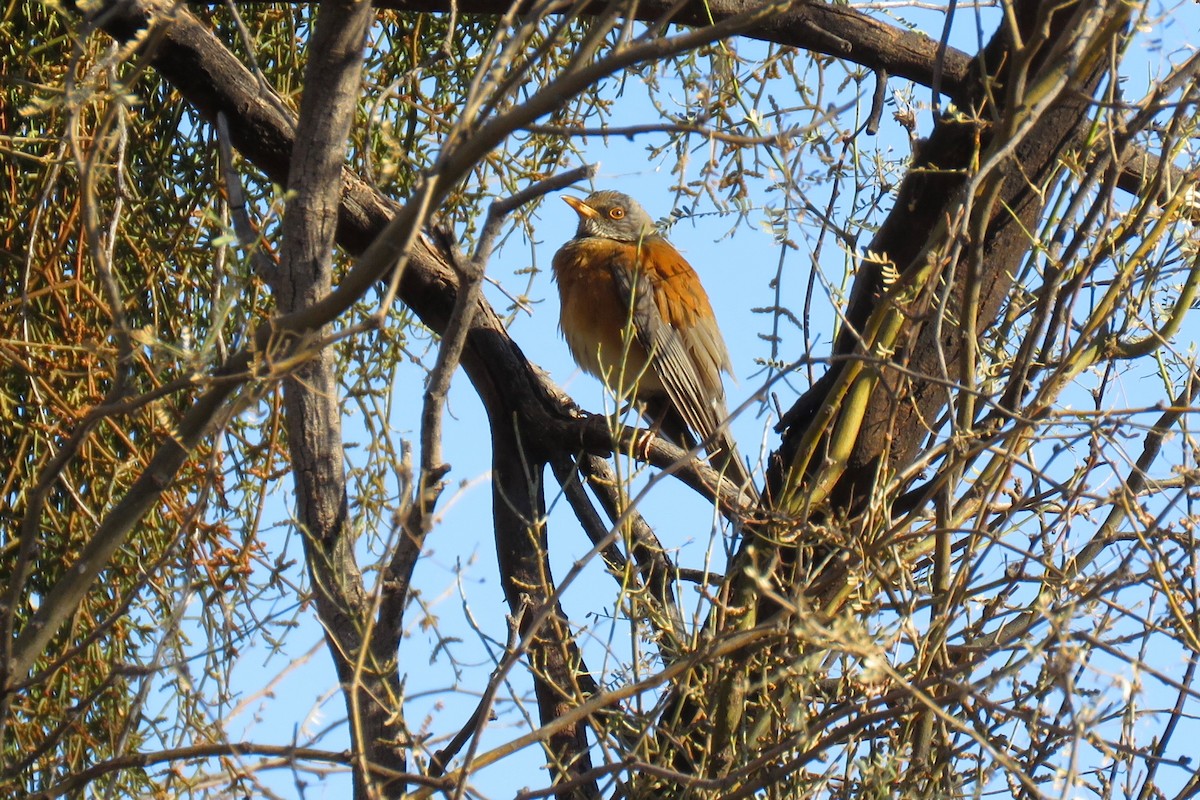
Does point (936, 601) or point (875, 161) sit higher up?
point (875, 161)

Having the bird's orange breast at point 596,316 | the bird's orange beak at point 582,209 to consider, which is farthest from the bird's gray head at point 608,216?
the bird's orange breast at point 596,316

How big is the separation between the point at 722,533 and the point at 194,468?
1000 millimetres

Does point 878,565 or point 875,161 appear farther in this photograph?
point 875,161

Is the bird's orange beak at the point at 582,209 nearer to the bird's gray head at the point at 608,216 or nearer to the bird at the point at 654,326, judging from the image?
the bird's gray head at the point at 608,216

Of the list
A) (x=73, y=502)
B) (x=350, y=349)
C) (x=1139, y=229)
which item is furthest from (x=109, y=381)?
(x=1139, y=229)

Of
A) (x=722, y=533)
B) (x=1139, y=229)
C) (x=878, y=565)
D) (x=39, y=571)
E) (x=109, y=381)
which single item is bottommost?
(x=878, y=565)

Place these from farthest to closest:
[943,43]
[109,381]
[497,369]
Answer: [497,369]
[109,381]
[943,43]

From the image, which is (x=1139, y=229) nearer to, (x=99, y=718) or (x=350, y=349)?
(x=350, y=349)

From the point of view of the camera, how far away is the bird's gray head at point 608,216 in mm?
4691

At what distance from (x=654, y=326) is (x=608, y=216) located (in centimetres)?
85

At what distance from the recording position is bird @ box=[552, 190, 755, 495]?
3.99 metres

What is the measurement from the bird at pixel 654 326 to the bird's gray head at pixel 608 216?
0.26 meters

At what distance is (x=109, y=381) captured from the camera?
258 centimetres

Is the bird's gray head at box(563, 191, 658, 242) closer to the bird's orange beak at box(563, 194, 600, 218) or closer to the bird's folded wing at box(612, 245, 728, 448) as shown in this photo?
the bird's orange beak at box(563, 194, 600, 218)
